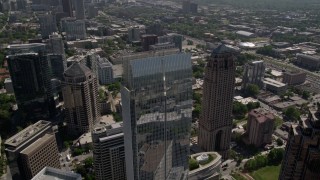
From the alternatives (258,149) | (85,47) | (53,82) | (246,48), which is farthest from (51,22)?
(258,149)

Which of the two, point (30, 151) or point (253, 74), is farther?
point (253, 74)

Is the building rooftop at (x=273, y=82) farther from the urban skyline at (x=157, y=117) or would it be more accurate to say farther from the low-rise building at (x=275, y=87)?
the urban skyline at (x=157, y=117)

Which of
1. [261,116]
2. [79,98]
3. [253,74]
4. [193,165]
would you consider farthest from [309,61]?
[79,98]

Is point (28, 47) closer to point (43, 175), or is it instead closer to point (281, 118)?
point (43, 175)

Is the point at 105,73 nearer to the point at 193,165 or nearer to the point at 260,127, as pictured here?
the point at 260,127

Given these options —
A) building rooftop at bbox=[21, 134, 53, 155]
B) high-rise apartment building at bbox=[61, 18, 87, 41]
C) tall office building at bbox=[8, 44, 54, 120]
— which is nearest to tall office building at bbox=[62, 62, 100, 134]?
tall office building at bbox=[8, 44, 54, 120]

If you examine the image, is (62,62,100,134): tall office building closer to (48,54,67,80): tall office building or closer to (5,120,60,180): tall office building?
(5,120,60,180): tall office building

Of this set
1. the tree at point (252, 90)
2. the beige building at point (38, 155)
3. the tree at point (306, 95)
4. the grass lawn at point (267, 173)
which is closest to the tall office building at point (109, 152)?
the beige building at point (38, 155)
